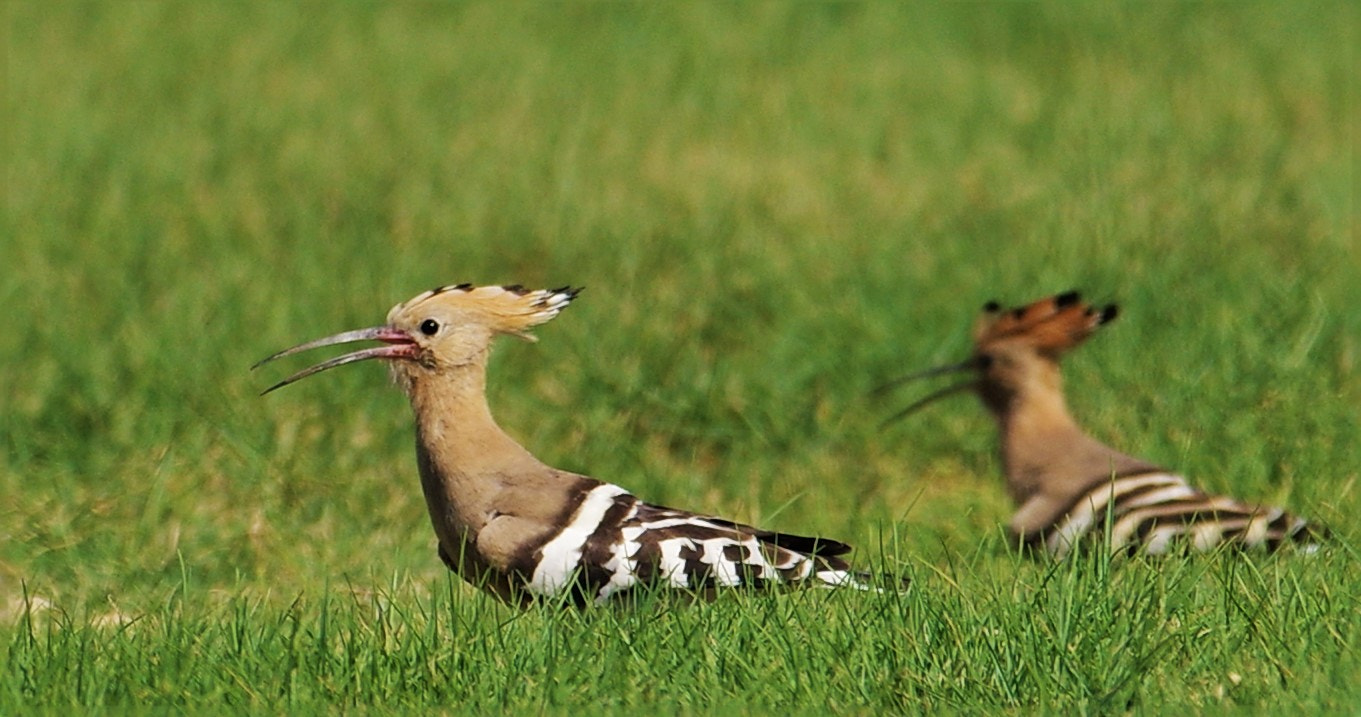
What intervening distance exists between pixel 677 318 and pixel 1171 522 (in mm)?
2448

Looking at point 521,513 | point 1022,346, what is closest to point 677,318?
point 1022,346

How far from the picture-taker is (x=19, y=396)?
5918 mm

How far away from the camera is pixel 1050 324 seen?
542 cm

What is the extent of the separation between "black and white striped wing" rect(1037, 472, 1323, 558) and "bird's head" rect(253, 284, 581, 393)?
49.3 inches

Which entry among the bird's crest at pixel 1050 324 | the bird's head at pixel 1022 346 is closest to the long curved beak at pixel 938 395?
the bird's head at pixel 1022 346

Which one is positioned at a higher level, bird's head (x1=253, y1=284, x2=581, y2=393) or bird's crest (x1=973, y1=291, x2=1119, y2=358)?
bird's head (x1=253, y1=284, x2=581, y2=393)

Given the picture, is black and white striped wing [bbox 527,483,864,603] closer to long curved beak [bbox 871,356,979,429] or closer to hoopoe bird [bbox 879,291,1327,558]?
hoopoe bird [bbox 879,291,1327,558]

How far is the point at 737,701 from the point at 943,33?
297 inches

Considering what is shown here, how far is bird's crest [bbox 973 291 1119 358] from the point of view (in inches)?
211

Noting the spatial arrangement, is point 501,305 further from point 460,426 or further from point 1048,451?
point 1048,451

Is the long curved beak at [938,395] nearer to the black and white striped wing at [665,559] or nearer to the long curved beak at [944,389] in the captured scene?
the long curved beak at [944,389]

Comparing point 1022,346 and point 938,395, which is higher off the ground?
point 1022,346

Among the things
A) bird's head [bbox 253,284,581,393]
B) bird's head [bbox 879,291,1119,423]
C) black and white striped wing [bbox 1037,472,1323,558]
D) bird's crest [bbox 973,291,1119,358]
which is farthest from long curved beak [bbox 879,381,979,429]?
bird's head [bbox 253,284,581,393]

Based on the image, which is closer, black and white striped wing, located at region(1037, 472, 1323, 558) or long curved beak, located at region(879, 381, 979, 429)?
black and white striped wing, located at region(1037, 472, 1323, 558)
